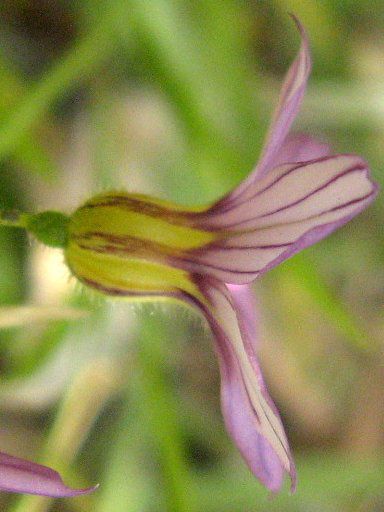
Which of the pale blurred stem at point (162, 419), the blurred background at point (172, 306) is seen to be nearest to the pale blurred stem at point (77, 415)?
the blurred background at point (172, 306)

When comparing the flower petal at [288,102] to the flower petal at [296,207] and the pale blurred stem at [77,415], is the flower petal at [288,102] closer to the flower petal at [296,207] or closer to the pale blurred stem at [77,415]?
the flower petal at [296,207]

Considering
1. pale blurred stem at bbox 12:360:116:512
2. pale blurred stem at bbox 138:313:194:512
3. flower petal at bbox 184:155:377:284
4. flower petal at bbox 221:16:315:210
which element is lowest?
pale blurred stem at bbox 12:360:116:512

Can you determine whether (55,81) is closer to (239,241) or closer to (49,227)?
(49,227)

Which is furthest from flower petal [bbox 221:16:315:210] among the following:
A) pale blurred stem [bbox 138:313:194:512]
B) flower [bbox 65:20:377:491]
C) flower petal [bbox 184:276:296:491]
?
pale blurred stem [bbox 138:313:194:512]

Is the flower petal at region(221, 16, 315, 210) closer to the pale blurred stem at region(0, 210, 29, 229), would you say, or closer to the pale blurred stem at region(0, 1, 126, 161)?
the pale blurred stem at region(0, 210, 29, 229)

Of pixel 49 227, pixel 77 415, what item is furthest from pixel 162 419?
pixel 49 227

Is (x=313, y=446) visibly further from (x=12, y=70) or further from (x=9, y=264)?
(x=12, y=70)

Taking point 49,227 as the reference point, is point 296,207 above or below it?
above
